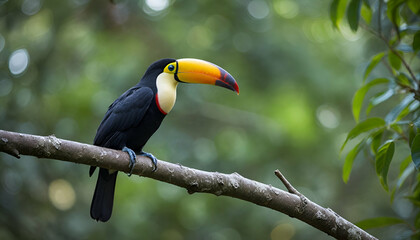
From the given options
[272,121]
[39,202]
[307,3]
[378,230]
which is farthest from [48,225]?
[307,3]

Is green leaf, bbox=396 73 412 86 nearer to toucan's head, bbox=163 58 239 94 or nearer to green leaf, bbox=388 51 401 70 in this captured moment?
green leaf, bbox=388 51 401 70

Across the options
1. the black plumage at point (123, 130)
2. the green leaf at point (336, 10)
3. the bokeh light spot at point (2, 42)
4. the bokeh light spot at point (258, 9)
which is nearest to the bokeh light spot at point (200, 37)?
the bokeh light spot at point (258, 9)

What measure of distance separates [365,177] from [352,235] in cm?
590

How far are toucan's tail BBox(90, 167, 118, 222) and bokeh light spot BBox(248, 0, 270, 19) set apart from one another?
5096 mm

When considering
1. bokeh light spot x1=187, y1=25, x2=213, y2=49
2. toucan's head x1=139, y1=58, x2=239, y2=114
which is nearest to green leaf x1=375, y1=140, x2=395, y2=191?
toucan's head x1=139, y1=58, x2=239, y2=114

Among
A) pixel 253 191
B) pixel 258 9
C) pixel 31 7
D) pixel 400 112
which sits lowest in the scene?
pixel 400 112

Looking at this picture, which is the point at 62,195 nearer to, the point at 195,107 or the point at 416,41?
the point at 195,107

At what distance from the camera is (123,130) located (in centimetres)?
388

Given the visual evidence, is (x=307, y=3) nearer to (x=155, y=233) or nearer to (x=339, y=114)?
(x=339, y=114)

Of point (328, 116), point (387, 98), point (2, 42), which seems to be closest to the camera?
point (387, 98)

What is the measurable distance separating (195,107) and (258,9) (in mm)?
2054

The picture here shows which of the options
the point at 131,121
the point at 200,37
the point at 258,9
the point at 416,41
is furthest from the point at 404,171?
the point at 200,37

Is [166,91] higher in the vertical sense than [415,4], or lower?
higher

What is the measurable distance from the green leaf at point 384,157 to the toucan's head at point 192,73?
4.86ft
